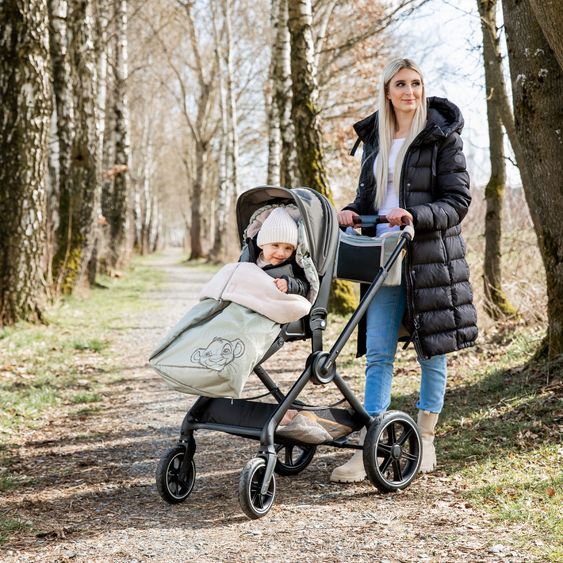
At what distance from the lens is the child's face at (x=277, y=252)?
393cm

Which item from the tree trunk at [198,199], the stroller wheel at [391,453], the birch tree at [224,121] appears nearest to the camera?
the stroller wheel at [391,453]

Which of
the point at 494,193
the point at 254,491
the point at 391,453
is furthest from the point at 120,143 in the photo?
the point at 254,491

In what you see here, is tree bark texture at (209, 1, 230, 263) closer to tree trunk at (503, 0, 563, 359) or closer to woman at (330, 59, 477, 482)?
tree trunk at (503, 0, 563, 359)

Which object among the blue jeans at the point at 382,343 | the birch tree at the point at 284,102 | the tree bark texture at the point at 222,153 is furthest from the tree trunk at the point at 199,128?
the blue jeans at the point at 382,343

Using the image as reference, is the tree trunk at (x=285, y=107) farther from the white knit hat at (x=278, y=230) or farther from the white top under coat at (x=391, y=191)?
the white knit hat at (x=278, y=230)

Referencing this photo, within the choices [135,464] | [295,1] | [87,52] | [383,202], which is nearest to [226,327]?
[383,202]

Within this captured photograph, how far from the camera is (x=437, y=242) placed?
14.1 feet

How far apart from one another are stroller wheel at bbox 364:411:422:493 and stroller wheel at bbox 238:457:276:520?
1.81ft

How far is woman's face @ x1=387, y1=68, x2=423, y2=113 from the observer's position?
430 cm

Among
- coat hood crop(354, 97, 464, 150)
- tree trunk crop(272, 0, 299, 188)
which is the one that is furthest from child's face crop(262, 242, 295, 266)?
tree trunk crop(272, 0, 299, 188)

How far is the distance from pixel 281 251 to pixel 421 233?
83 centimetres

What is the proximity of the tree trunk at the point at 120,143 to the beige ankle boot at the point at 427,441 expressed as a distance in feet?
52.7

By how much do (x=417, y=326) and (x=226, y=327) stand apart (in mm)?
1126

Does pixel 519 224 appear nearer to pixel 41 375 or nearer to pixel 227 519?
pixel 41 375
